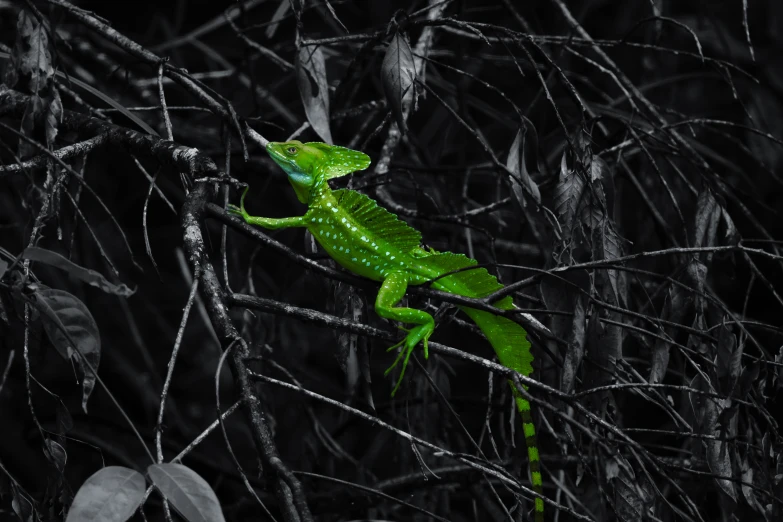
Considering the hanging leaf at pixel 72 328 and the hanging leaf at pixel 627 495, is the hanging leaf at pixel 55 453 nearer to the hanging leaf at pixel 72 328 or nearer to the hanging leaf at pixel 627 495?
the hanging leaf at pixel 72 328

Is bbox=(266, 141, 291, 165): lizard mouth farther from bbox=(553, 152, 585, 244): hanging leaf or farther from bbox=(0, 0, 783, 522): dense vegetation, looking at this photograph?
bbox=(553, 152, 585, 244): hanging leaf

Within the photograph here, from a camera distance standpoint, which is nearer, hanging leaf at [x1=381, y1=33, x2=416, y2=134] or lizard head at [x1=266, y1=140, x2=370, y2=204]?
hanging leaf at [x1=381, y1=33, x2=416, y2=134]

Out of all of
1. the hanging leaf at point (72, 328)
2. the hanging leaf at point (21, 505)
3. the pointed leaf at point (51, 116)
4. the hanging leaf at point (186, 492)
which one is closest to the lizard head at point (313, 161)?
the pointed leaf at point (51, 116)

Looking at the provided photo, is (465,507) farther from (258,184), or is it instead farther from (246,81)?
(246,81)

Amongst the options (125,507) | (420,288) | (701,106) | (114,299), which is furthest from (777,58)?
(125,507)

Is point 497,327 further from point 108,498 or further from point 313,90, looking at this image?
point 108,498

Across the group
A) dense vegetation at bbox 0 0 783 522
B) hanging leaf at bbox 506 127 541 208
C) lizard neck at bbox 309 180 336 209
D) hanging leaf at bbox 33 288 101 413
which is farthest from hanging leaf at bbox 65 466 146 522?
lizard neck at bbox 309 180 336 209
